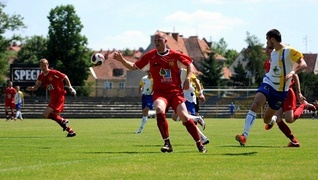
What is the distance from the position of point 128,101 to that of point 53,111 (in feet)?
163

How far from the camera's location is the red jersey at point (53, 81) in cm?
2195

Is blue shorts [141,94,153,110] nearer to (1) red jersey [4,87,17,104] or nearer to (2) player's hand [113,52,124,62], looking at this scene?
(2) player's hand [113,52,124,62]

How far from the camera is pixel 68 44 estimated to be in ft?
360

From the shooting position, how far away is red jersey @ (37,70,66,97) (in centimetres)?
2195

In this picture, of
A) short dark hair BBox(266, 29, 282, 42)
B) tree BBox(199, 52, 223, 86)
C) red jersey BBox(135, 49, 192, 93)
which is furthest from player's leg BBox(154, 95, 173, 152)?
tree BBox(199, 52, 223, 86)

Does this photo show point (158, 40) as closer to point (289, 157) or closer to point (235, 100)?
point (289, 157)

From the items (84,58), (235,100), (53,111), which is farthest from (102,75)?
(53,111)

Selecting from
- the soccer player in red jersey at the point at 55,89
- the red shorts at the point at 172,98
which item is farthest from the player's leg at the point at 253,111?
the soccer player in red jersey at the point at 55,89

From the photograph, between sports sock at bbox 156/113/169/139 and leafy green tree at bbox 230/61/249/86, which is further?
leafy green tree at bbox 230/61/249/86

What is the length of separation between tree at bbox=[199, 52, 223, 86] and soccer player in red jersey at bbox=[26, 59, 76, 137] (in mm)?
85215

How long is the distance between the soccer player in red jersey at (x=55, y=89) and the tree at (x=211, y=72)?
280ft

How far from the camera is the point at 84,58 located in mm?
110500

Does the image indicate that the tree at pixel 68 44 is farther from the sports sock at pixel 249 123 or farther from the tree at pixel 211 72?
the sports sock at pixel 249 123

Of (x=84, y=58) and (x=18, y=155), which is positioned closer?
(x=18, y=155)
